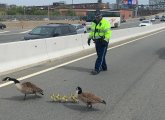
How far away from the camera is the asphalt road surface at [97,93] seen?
767 cm

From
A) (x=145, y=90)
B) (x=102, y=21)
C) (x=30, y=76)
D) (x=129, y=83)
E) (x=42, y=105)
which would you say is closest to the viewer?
(x=42, y=105)

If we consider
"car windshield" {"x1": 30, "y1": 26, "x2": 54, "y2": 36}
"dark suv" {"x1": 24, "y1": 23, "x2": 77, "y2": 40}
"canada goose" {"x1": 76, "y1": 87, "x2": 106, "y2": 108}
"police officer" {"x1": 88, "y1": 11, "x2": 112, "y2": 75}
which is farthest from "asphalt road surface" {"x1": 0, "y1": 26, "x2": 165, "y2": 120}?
"car windshield" {"x1": 30, "y1": 26, "x2": 54, "y2": 36}

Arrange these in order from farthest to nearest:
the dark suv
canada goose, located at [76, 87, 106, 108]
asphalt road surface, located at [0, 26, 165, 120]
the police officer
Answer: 1. the dark suv
2. the police officer
3. canada goose, located at [76, 87, 106, 108]
4. asphalt road surface, located at [0, 26, 165, 120]

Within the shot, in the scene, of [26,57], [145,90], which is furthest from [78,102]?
[26,57]

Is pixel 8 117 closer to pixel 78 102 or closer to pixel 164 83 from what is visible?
pixel 78 102

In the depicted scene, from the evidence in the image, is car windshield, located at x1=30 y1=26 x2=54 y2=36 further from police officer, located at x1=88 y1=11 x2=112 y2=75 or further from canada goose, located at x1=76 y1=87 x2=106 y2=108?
canada goose, located at x1=76 y1=87 x2=106 y2=108

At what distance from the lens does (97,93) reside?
32.3ft

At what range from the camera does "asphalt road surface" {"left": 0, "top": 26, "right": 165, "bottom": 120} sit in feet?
25.2

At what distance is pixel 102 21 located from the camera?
13.5 metres

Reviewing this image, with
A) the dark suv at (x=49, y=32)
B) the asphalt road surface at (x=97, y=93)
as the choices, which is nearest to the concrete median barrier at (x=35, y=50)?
the asphalt road surface at (x=97, y=93)

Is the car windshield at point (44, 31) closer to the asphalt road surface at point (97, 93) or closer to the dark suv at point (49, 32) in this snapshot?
the dark suv at point (49, 32)

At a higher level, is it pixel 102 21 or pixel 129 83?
pixel 102 21

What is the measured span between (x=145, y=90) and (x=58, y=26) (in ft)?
42.6

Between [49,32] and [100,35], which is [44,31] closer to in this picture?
[49,32]
